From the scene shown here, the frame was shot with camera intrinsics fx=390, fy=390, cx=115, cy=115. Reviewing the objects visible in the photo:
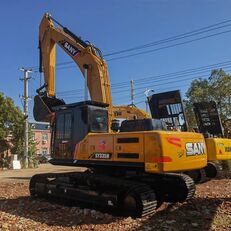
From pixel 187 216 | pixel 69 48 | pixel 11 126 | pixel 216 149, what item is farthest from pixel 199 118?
pixel 11 126

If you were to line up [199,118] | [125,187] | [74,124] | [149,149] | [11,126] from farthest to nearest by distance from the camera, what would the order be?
[11,126]
[199,118]
[74,124]
[125,187]
[149,149]

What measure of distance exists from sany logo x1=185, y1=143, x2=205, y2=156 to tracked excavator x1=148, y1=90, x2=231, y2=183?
198 cm

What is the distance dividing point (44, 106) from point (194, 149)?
5.01 metres

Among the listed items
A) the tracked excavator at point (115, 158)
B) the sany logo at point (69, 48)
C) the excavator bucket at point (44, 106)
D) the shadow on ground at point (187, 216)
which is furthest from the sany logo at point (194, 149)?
the sany logo at point (69, 48)

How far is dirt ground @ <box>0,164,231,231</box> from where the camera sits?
841 centimetres

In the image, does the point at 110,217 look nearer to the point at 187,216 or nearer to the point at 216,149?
the point at 187,216

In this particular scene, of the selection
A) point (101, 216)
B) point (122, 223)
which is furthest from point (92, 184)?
point (122, 223)

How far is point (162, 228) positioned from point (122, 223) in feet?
3.18

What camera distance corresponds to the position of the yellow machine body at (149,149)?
8844 millimetres

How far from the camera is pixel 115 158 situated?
31.9ft

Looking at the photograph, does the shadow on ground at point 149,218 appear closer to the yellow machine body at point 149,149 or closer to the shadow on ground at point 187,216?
the shadow on ground at point 187,216

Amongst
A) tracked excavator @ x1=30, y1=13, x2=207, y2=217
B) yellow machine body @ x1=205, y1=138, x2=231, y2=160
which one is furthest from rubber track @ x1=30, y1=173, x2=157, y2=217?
yellow machine body @ x1=205, y1=138, x2=231, y2=160

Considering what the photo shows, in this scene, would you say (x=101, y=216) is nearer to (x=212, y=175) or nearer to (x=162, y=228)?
(x=162, y=228)

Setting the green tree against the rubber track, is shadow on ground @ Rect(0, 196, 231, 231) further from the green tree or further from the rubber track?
the green tree
